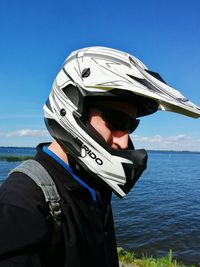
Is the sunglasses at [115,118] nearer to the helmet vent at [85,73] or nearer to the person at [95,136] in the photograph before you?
the person at [95,136]

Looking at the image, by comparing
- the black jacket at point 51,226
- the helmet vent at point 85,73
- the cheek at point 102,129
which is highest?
the helmet vent at point 85,73

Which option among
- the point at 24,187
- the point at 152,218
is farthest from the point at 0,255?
the point at 152,218

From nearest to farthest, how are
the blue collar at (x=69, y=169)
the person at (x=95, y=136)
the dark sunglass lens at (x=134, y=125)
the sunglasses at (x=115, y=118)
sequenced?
the person at (x=95, y=136)
the blue collar at (x=69, y=169)
the sunglasses at (x=115, y=118)
the dark sunglass lens at (x=134, y=125)

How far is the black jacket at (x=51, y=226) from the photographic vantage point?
1509 millimetres

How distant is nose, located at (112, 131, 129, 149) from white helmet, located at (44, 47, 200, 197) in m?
0.07

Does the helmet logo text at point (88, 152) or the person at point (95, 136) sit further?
the helmet logo text at point (88, 152)

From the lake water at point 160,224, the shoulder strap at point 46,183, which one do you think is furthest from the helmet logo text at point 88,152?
the lake water at point 160,224

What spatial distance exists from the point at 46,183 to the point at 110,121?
26.1 inches

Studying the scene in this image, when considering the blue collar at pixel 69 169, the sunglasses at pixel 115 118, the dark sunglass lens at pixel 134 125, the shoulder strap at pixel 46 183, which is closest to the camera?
the shoulder strap at pixel 46 183

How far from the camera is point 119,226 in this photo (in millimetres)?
18109

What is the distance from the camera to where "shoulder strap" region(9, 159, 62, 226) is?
1.71 m

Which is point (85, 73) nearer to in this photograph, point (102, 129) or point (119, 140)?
point (102, 129)

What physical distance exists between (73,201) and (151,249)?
13616mm

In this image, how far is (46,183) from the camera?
1813 mm
